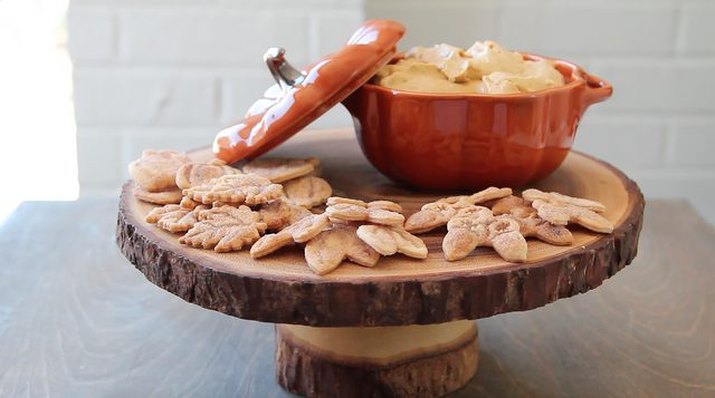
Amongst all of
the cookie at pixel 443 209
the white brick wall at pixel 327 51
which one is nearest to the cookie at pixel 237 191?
the cookie at pixel 443 209

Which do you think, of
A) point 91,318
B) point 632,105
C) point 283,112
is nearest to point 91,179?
point 91,318

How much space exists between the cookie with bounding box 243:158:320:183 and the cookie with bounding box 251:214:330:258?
0.13m

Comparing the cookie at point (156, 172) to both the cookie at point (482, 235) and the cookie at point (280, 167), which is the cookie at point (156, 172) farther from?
the cookie at point (482, 235)

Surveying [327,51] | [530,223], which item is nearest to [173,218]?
[530,223]

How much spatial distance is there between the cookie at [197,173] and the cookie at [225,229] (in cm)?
7

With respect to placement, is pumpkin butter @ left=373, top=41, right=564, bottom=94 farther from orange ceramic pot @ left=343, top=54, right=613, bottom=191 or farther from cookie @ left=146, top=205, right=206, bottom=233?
cookie @ left=146, top=205, right=206, bottom=233

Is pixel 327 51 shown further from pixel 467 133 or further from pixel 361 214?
pixel 361 214

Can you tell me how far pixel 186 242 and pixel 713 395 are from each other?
47 centimetres

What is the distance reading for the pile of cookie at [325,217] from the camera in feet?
2.07

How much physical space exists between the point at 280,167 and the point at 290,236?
6.6 inches

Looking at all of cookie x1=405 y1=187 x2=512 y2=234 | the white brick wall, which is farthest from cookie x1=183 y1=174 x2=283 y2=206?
the white brick wall

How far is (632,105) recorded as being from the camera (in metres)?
1.43

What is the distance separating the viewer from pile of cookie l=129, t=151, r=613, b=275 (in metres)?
0.63

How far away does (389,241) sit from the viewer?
24.7 inches
